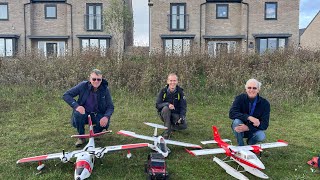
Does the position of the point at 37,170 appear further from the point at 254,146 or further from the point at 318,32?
the point at 318,32

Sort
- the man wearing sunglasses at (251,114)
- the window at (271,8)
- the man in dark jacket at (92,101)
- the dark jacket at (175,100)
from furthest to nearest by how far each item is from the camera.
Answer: the window at (271,8), the dark jacket at (175,100), the man in dark jacket at (92,101), the man wearing sunglasses at (251,114)

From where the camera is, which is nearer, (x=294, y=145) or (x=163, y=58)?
(x=294, y=145)

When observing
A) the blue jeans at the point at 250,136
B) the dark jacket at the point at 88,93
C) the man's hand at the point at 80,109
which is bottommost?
the blue jeans at the point at 250,136

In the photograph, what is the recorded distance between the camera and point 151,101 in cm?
965

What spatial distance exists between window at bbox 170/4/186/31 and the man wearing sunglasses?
19787 millimetres

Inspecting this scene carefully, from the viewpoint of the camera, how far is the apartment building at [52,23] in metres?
23.9

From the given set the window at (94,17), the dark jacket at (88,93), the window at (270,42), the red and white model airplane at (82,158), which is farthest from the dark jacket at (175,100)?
the window at (270,42)

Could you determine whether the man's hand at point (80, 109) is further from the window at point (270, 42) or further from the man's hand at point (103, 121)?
the window at point (270, 42)

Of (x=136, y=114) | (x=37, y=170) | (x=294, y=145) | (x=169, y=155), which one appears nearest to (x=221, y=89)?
(x=136, y=114)

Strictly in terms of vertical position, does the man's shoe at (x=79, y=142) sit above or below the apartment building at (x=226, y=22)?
below

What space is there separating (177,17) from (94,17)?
6833 mm

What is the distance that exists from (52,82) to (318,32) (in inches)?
1141

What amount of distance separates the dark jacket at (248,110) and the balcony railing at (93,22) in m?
21.0

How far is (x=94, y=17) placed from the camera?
957 inches
